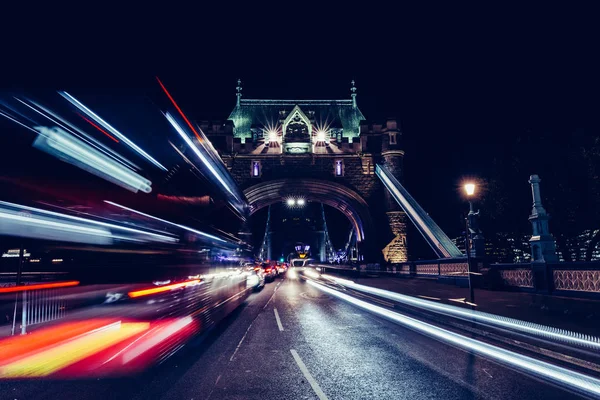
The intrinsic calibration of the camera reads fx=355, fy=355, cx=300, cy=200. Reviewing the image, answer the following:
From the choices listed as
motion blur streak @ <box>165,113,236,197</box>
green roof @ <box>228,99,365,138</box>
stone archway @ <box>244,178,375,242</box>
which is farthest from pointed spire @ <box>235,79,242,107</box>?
motion blur streak @ <box>165,113,236,197</box>

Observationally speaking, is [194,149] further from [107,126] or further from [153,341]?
[153,341]

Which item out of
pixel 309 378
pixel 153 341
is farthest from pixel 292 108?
pixel 309 378

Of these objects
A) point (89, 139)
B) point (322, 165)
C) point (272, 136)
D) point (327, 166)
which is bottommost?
point (89, 139)

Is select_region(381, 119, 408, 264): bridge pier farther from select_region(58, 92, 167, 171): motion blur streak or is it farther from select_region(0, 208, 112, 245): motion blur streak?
select_region(0, 208, 112, 245): motion blur streak

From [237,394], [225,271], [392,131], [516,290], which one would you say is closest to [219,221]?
[225,271]

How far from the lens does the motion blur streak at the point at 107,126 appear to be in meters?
4.59

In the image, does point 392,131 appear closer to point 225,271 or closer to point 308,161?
point 308,161

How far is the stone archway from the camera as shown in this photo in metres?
37.4

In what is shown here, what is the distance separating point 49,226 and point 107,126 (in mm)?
1576

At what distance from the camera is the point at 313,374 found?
192 inches

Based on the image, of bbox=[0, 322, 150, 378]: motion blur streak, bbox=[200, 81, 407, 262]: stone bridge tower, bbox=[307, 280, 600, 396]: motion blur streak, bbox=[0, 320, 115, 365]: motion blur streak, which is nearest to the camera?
bbox=[307, 280, 600, 396]: motion blur streak

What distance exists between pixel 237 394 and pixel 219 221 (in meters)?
6.06

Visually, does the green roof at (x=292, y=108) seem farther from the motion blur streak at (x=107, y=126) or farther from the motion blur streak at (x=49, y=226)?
the motion blur streak at (x=49, y=226)

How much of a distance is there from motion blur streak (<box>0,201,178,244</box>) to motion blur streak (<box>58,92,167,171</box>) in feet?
4.09
